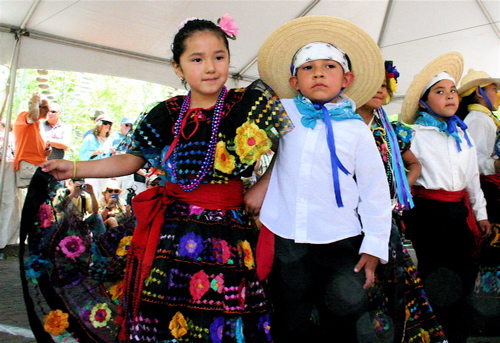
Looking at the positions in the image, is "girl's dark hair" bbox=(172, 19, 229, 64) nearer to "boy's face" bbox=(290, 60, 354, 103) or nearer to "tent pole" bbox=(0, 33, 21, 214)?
"boy's face" bbox=(290, 60, 354, 103)

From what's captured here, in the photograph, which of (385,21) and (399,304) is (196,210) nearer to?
(399,304)

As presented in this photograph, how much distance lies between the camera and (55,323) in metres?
2.43

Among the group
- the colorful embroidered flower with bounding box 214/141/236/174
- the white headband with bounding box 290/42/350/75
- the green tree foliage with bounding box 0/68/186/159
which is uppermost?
the green tree foliage with bounding box 0/68/186/159

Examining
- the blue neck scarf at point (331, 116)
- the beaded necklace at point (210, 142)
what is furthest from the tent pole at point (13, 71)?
the blue neck scarf at point (331, 116)

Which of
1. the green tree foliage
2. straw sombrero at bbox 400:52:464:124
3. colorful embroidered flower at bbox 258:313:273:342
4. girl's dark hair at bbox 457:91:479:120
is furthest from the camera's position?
the green tree foliage

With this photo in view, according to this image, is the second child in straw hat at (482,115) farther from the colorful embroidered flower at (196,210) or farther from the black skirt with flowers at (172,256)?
the colorful embroidered flower at (196,210)

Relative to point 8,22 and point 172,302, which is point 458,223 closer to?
point 172,302

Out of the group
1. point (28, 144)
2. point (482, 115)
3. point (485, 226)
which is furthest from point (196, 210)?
point (28, 144)

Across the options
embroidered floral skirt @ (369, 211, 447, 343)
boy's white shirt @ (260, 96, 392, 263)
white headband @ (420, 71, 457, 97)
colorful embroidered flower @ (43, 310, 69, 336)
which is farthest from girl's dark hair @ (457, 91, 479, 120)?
colorful embroidered flower @ (43, 310, 69, 336)

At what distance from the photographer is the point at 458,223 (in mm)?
3422

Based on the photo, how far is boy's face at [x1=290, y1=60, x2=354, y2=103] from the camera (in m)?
2.43

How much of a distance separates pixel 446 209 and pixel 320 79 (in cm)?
156

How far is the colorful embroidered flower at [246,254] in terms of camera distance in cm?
230

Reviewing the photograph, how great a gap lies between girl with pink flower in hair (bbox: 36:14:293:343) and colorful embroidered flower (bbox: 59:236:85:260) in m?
0.24
